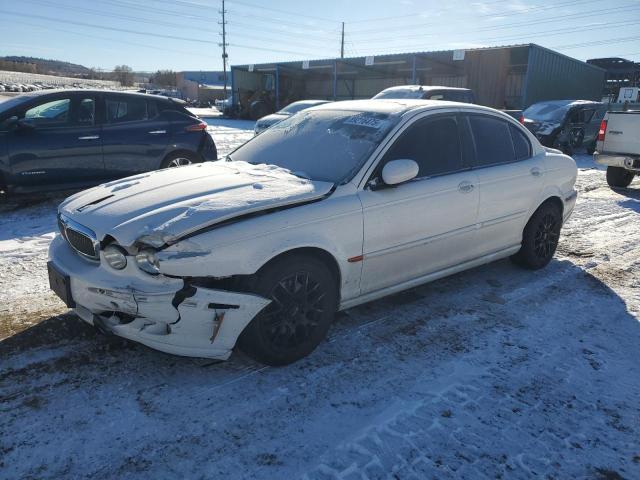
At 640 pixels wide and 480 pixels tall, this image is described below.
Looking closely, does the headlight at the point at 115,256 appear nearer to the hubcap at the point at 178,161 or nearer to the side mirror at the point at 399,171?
the side mirror at the point at 399,171

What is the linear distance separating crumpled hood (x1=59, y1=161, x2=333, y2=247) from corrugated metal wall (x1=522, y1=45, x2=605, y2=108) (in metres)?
20.0

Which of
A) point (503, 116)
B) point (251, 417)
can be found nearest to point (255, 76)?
point (503, 116)

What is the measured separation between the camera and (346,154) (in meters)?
3.60

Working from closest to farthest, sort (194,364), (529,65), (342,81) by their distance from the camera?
(194,364) < (529,65) < (342,81)

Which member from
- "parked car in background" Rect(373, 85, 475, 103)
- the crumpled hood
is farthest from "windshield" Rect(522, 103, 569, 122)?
the crumpled hood

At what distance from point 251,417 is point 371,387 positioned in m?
0.75

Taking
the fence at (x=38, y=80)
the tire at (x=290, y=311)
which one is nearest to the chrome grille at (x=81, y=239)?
the tire at (x=290, y=311)

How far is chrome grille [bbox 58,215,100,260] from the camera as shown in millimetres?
2963

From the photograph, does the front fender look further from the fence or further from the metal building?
the fence

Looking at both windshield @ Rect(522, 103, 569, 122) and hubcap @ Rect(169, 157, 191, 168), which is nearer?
hubcap @ Rect(169, 157, 191, 168)

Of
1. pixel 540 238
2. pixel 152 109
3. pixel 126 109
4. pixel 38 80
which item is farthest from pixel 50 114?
pixel 38 80

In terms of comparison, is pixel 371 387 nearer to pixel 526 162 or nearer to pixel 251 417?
pixel 251 417

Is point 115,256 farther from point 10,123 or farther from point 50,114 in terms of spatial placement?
point 50,114

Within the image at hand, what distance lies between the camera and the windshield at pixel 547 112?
14.5 m
